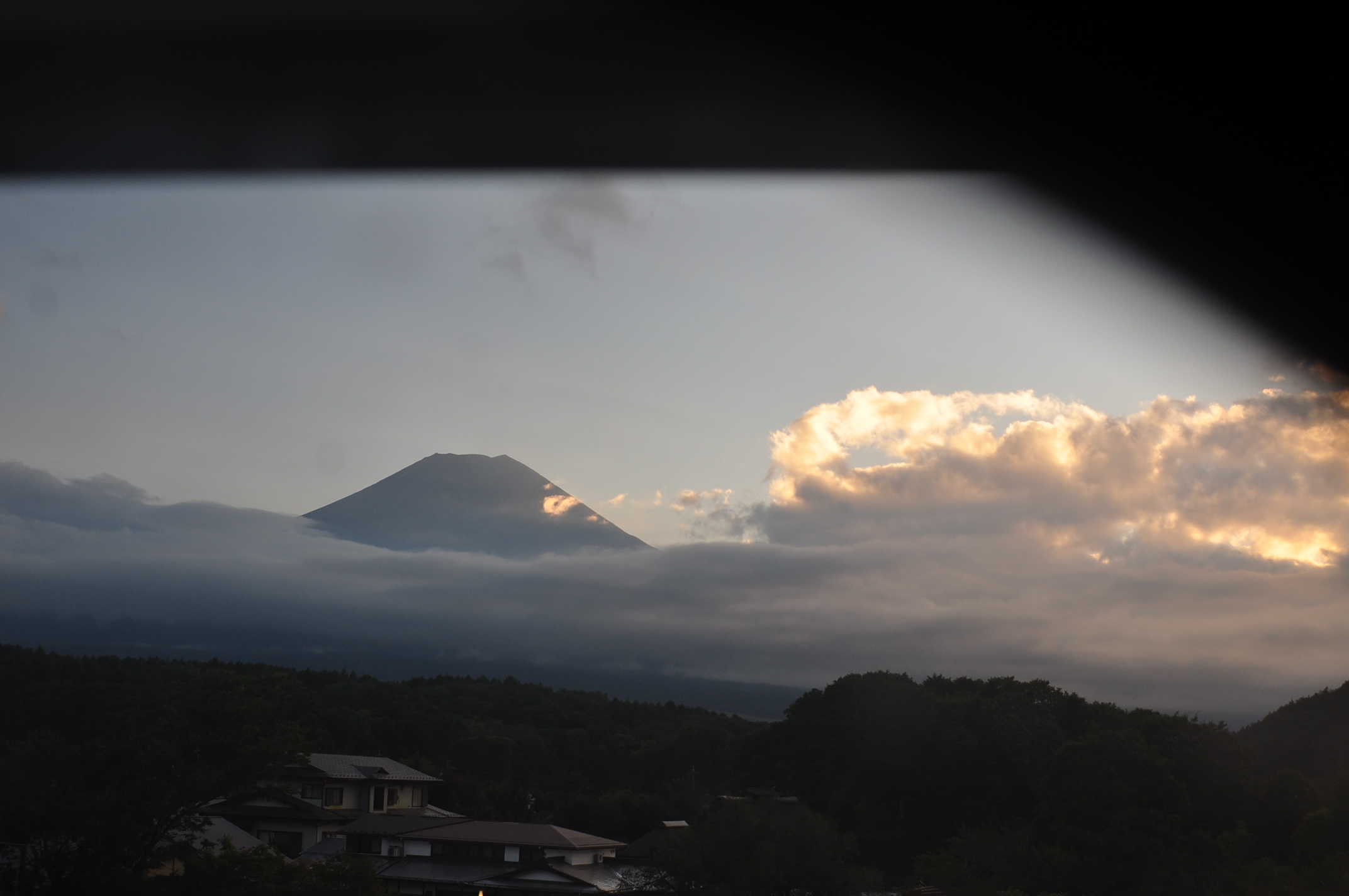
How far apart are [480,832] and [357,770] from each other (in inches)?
311

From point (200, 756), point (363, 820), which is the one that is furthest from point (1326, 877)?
point (363, 820)

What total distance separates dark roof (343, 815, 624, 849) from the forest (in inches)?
121

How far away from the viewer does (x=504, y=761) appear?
141ft

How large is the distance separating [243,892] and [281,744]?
12.1ft

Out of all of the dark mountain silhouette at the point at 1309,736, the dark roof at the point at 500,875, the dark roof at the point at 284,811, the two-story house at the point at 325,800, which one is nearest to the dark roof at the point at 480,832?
the dark roof at the point at 500,875

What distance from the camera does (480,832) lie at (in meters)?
25.4

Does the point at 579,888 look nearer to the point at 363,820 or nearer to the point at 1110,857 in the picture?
the point at 363,820

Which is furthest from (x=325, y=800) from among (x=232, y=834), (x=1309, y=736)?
(x=1309, y=736)

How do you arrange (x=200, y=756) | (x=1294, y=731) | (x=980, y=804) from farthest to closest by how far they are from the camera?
(x=1294, y=731) < (x=980, y=804) < (x=200, y=756)

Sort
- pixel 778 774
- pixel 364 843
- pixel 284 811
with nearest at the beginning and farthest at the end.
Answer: pixel 364 843 → pixel 284 811 → pixel 778 774

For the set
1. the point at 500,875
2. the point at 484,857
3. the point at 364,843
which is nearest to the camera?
the point at 500,875

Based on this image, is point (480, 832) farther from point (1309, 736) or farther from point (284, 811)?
point (1309, 736)

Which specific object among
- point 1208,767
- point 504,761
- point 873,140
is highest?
point 873,140

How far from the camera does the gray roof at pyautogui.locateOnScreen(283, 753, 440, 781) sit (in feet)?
97.0
